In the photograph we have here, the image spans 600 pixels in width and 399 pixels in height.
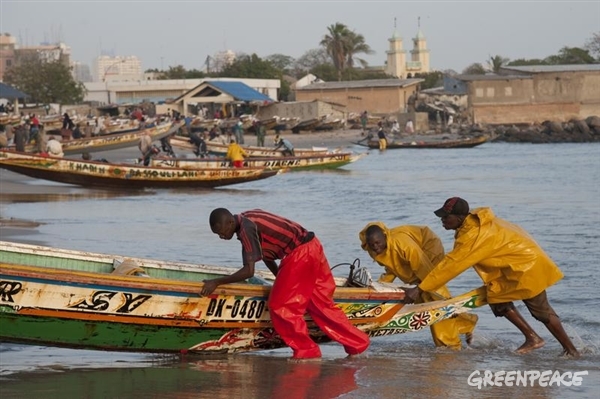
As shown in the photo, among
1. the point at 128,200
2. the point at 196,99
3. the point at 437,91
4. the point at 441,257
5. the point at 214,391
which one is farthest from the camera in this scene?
the point at 437,91

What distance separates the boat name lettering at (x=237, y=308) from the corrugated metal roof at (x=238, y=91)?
59.5 metres

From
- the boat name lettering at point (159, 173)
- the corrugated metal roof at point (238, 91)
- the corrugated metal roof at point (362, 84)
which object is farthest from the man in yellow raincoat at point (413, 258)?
Answer: the corrugated metal roof at point (362, 84)

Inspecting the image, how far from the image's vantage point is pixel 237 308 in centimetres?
798

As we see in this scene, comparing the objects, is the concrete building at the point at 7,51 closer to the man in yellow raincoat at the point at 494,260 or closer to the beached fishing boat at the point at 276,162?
the beached fishing boat at the point at 276,162

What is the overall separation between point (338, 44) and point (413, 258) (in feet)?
306

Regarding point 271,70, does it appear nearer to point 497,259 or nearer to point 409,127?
point 409,127

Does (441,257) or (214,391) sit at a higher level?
(441,257)

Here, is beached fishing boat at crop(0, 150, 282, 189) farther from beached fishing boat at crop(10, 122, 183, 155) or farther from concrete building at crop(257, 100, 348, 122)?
concrete building at crop(257, 100, 348, 122)

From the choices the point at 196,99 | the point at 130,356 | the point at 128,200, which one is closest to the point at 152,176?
the point at 128,200

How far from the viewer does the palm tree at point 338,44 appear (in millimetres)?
99500

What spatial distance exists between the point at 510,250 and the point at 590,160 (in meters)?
39.5

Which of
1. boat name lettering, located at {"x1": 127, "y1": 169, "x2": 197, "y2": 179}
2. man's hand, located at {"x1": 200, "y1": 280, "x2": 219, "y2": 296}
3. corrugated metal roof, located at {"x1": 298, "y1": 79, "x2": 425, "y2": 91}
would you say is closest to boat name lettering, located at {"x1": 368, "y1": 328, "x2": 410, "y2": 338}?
man's hand, located at {"x1": 200, "y1": 280, "x2": 219, "y2": 296}

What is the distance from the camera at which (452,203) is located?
26.4 ft

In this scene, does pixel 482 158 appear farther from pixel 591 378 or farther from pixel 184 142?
pixel 591 378
